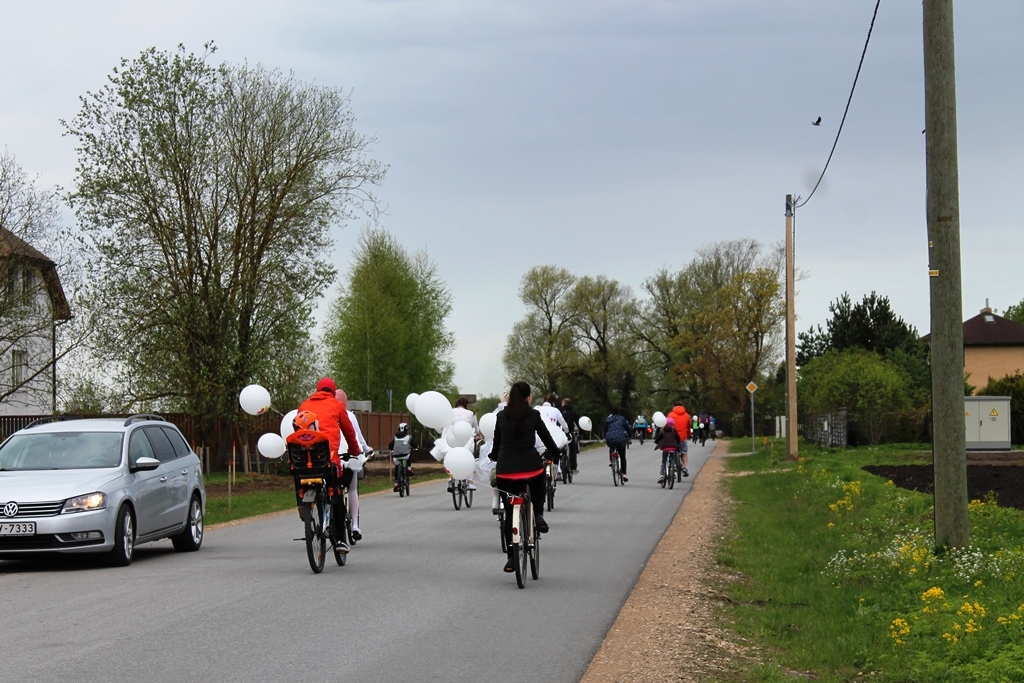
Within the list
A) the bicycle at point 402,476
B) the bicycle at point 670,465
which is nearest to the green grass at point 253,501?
the bicycle at point 402,476

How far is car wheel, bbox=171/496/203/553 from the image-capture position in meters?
15.5

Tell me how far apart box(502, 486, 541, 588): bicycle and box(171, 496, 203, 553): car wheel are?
17.0ft

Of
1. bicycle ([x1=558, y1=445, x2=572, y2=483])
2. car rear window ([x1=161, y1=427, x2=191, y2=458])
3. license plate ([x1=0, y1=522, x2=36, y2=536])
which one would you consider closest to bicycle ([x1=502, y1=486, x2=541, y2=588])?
license plate ([x1=0, y1=522, x2=36, y2=536])

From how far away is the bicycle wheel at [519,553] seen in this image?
11.5 m

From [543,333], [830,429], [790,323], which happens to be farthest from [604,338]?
[790,323]

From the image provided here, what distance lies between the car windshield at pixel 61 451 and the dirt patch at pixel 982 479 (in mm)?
11970

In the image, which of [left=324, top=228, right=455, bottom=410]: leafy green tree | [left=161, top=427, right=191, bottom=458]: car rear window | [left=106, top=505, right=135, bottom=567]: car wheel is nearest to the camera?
[left=106, top=505, right=135, bottom=567]: car wheel

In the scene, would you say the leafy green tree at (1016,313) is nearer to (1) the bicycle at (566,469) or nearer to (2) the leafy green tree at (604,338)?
(2) the leafy green tree at (604,338)

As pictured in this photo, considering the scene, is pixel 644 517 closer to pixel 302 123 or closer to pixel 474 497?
pixel 474 497

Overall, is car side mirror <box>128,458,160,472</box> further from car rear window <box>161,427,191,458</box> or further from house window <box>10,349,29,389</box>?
house window <box>10,349,29,389</box>

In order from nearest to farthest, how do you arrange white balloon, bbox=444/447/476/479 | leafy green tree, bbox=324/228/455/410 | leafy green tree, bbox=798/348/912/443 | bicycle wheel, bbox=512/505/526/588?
bicycle wheel, bbox=512/505/526/588, white balloon, bbox=444/447/476/479, leafy green tree, bbox=798/348/912/443, leafy green tree, bbox=324/228/455/410

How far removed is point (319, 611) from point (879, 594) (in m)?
5.01

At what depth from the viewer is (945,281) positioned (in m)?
12.2

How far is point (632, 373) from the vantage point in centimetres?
9031
